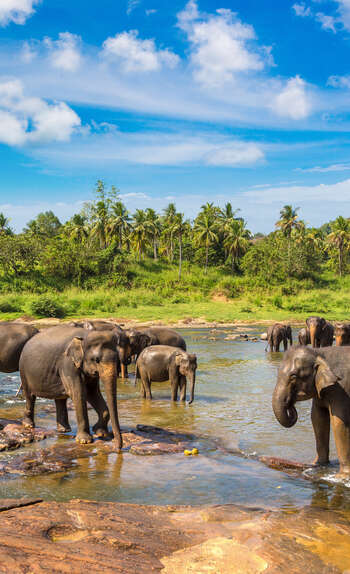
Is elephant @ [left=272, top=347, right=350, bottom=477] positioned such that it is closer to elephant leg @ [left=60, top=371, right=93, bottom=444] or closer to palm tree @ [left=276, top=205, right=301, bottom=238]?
elephant leg @ [left=60, top=371, right=93, bottom=444]

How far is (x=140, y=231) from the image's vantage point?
7262 cm

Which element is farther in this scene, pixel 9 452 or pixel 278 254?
pixel 278 254

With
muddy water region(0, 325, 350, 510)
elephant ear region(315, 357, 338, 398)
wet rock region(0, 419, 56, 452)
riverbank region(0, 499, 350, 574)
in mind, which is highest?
elephant ear region(315, 357, 338, 398)

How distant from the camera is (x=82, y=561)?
13.6 feet

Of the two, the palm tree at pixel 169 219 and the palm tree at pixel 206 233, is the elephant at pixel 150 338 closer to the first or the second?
the palm tree at pixel 206 233

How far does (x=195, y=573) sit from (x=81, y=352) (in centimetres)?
499

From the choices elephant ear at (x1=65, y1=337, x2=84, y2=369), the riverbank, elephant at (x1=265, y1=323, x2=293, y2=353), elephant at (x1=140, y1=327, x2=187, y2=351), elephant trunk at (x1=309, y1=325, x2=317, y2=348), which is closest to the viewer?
the riverbank

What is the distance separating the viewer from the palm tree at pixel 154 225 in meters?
74.4

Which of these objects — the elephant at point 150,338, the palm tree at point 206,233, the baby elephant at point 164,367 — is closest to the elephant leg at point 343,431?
the baby elephant at point 164,367

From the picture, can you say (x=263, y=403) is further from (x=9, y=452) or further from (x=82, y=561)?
(x=82, y=561)

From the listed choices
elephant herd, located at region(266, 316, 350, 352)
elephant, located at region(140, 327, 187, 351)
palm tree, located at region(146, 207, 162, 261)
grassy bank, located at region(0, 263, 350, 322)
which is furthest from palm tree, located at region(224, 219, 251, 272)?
elephant, located at region(140, 327, 187, 351)

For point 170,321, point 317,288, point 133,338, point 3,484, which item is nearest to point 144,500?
point 3,484

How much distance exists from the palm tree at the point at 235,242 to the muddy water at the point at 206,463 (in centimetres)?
5704

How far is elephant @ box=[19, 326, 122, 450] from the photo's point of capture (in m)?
8.40
